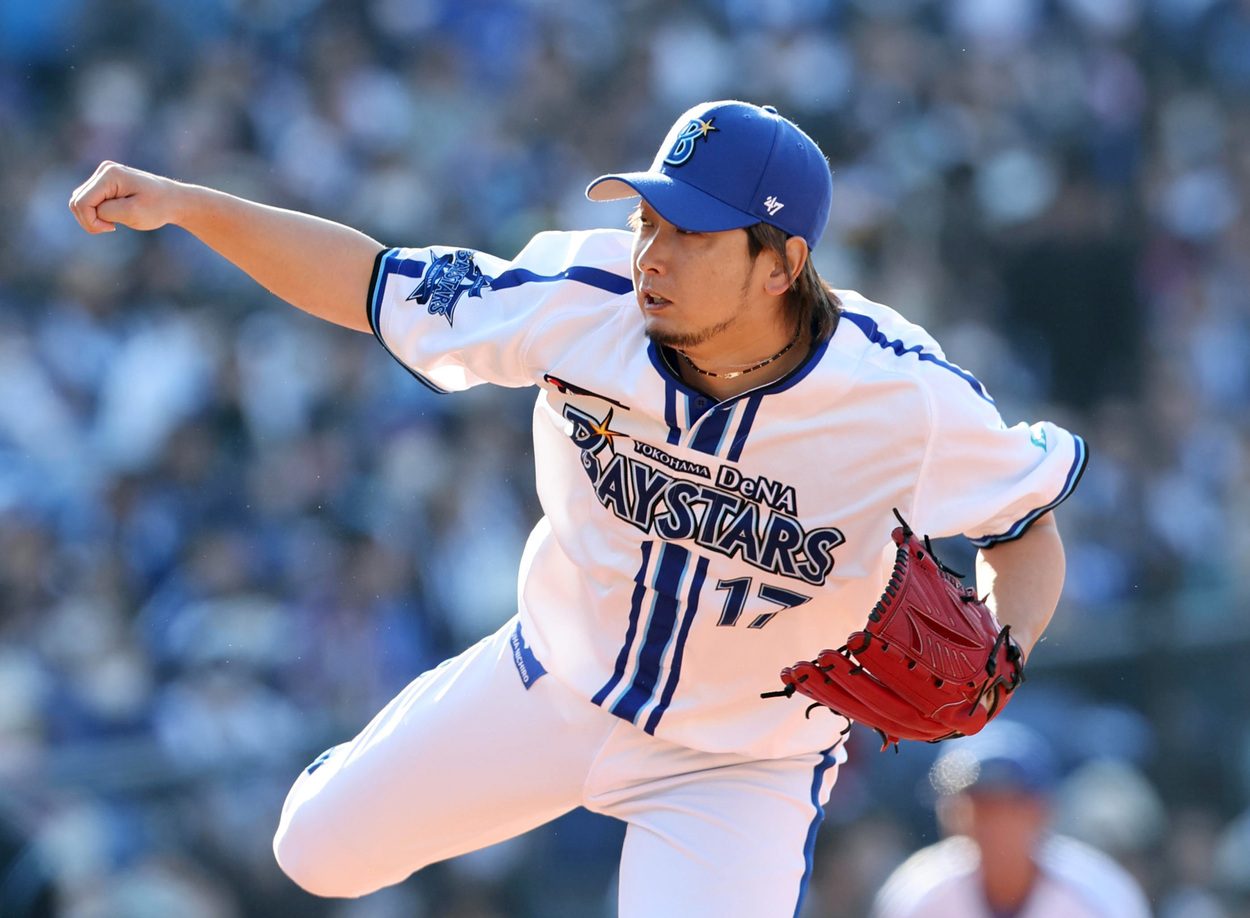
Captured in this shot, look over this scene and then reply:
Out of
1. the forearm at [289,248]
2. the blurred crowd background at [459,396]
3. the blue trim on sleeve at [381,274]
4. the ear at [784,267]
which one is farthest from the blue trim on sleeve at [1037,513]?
the blurred crowd background at [459,396]

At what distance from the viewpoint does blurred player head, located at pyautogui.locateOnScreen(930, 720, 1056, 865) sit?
4.91 m

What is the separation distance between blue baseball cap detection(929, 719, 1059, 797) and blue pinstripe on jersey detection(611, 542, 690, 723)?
5.02ft

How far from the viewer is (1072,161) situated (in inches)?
408

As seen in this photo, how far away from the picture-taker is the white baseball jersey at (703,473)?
11.7ft

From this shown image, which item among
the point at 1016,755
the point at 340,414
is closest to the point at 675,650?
the point at 1016,755

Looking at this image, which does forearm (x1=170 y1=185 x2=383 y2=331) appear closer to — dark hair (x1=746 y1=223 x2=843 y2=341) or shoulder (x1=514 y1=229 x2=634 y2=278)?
shoulder (x1=514 y1=229 x2=634 y2=278)

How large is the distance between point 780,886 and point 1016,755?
4.94 feet

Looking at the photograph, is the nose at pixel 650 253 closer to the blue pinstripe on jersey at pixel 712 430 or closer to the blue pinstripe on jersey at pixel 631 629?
the blue pinstripe on jersey at pixel 712 430

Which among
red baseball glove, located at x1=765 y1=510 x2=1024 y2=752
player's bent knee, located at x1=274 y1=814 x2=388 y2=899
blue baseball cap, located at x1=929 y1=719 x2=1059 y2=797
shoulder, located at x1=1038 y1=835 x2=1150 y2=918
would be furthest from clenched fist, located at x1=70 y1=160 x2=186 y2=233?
shoulder, located at x1=1038 y1=835 x2=1150 y2=918

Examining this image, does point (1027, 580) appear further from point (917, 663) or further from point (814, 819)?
point (814, 819)

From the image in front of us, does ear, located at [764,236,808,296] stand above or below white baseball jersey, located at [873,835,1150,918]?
above

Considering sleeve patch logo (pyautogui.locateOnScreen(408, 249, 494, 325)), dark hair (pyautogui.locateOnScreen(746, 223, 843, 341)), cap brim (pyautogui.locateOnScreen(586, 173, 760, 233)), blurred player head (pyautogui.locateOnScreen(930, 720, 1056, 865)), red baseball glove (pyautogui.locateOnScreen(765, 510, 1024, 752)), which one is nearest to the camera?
red baseball glove (pyautogui.locateOnScreen(765, 510, 1024, 752))

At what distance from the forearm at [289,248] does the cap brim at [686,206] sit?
25.1 inches

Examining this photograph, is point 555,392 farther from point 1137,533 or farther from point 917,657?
point 1137,533
